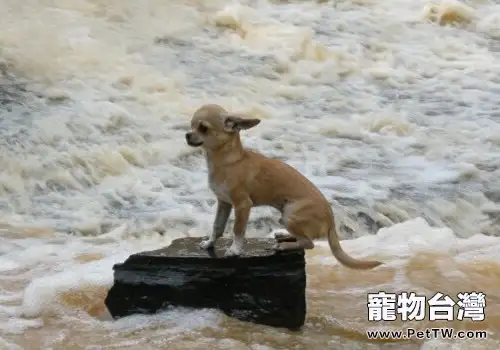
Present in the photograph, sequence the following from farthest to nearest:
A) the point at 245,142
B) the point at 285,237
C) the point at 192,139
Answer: the point at 245,142 < the point at 285,237 < the point at 192,139

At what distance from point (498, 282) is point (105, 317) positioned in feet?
6.87

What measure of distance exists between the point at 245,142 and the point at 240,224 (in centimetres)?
433

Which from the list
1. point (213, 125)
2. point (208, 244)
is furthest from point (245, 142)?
point (213, 125)

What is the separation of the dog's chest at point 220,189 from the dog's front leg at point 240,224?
0.06m

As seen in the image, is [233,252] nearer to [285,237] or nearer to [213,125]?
[285,237]

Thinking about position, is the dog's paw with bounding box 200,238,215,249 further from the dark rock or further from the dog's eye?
the dog's eye

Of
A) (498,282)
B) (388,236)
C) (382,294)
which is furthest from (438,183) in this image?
(382,294)

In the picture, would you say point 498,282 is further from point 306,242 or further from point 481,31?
point 481,31

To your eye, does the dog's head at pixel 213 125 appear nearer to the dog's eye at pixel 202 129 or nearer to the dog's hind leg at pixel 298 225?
the dog's eye at pixel 202 129

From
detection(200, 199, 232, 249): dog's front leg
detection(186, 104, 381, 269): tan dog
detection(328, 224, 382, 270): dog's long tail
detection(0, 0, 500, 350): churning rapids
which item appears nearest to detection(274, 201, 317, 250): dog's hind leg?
detection(186, 104, 381, 269): tan dog

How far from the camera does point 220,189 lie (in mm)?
3326

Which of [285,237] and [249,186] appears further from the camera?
[285,237]

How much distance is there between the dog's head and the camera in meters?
3.21

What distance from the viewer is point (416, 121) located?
27.1ft
